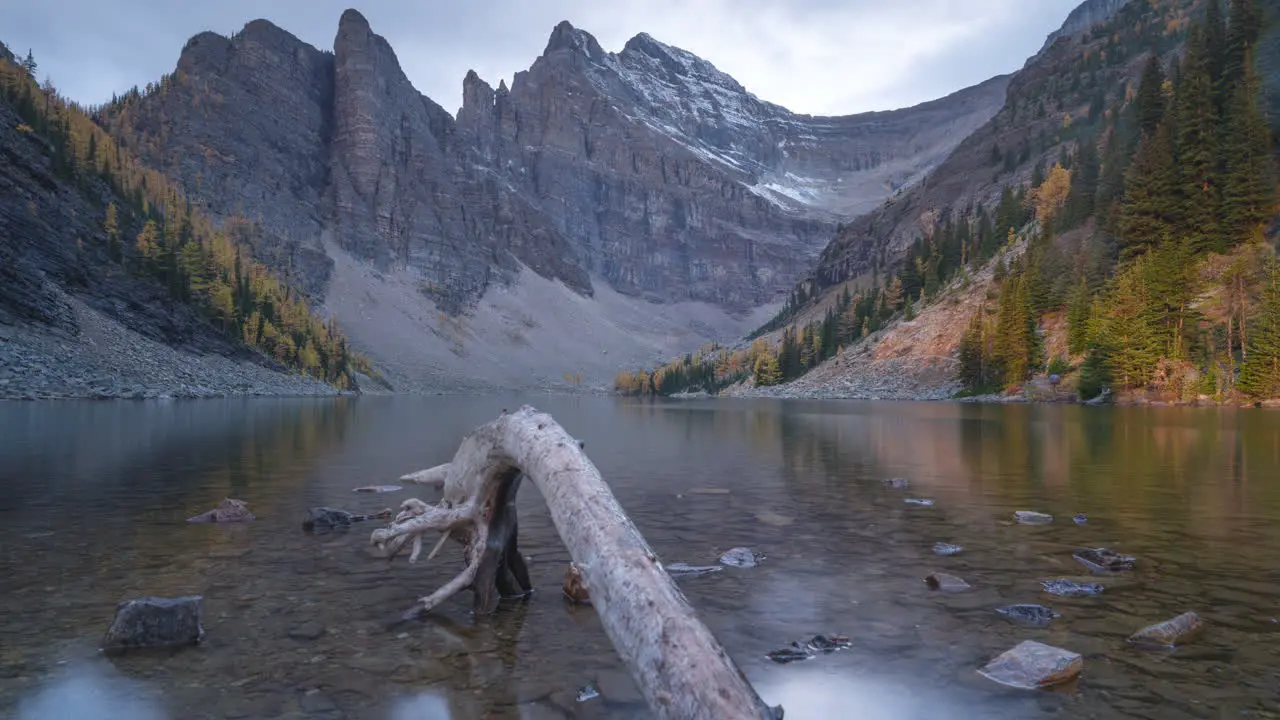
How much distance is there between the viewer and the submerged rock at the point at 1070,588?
921 cm

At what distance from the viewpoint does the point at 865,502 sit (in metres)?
17.1

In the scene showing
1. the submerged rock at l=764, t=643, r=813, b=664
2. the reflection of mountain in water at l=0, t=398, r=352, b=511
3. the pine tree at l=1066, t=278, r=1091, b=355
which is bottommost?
the reflection of mountain in water at l=0, t=398, r=352, b=511

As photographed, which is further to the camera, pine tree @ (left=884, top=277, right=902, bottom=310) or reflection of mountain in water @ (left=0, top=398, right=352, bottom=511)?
pine tree @ (left=884, top=277, right=902, bottom=310)

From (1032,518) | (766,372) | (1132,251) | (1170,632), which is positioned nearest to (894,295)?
(766,372)

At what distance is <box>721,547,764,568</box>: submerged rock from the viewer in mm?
11156

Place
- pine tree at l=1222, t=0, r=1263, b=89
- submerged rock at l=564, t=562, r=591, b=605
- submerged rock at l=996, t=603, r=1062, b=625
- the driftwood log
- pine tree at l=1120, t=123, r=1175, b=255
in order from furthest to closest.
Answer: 1. pine tree at l=1222, t=0, r=1263, b=89
2. pine tree at l=1120, t=123, r=1175, b=255
3. submerged rock at l=564, t=562, r=591, b=605
4. submerged rock at l=996, t=603, r=1062, b=625
5. the driftwood log

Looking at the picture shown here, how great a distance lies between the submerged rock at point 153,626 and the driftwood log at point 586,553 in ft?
6.95

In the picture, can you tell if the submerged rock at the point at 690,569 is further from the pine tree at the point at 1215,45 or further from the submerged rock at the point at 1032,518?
the pine tree at the point at 1215,45

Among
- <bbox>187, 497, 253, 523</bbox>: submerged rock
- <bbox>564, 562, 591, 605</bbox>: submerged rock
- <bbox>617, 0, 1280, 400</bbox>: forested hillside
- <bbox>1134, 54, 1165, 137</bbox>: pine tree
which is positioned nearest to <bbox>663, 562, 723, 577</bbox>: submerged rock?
<bbox>564, 562, 591, 605</bbox>: submerged rock

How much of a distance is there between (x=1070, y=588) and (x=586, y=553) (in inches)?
298

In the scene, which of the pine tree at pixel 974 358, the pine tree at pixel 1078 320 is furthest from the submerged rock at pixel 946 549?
the pine tree at pixel 974 358

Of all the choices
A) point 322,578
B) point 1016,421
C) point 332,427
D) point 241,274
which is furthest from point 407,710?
point 241,274

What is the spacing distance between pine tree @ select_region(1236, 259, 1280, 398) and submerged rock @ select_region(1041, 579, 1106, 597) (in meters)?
66.4

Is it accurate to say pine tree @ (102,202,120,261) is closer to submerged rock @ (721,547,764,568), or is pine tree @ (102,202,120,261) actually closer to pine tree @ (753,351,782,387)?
pine tree @ (753,351,782,387)
